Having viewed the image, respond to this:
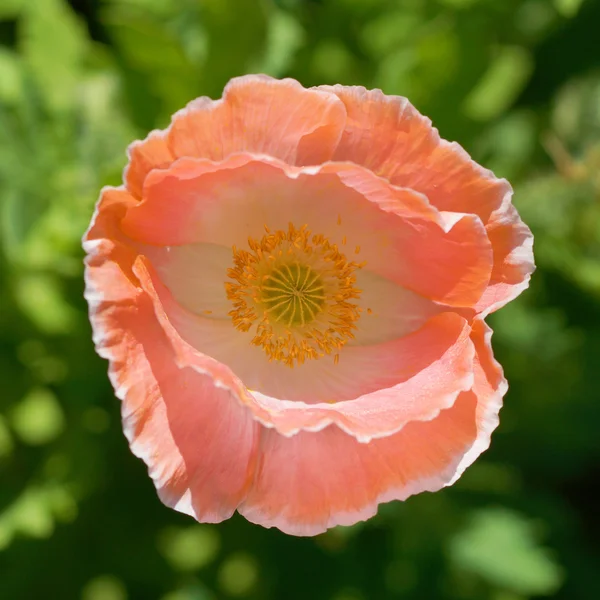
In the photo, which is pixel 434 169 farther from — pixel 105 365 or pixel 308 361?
pixel 105 365

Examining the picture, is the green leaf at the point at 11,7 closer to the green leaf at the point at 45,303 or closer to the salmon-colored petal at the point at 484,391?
the green leaf at the point at 45,303

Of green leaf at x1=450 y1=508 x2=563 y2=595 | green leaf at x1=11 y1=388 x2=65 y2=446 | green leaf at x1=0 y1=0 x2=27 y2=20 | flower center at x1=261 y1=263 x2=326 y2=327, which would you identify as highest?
green leaf at x1=0 y1=0 x2=27 y2=20

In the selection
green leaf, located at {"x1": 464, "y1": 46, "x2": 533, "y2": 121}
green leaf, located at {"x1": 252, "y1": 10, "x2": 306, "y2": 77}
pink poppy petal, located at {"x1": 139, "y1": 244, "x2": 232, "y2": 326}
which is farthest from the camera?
green leaf, located at {"x1": 464, "y1": 46, "x2": 533, "y2": 121}

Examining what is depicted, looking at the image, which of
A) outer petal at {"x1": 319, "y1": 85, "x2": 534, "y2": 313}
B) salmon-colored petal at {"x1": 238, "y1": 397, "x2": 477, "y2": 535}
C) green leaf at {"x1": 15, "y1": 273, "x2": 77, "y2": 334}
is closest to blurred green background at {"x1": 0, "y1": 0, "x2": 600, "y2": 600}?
green leaf at {"x1": 15, "y1": 273, "x2": 77, "y2": 334}

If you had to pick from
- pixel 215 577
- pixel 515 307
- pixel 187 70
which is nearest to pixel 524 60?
pixel 515 307

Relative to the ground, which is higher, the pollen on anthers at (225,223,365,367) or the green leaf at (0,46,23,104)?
the green leaf at (0,46,23,104)

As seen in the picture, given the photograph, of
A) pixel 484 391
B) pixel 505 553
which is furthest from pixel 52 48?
pixel 505 553

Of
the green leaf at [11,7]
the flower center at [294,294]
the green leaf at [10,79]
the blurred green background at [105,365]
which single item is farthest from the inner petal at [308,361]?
the green leaf at [11,7]

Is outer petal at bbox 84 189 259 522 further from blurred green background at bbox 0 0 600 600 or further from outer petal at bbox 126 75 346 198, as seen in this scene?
blurred green background at bbox 0 0 600 600
